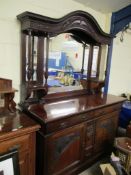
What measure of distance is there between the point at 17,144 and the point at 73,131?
66 cm

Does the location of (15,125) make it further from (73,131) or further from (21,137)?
(73,131)

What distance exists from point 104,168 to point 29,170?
0.91 metres

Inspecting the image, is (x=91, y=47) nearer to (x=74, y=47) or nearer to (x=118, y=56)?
(x=74, y=47)

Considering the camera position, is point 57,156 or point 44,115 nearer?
point 44,115

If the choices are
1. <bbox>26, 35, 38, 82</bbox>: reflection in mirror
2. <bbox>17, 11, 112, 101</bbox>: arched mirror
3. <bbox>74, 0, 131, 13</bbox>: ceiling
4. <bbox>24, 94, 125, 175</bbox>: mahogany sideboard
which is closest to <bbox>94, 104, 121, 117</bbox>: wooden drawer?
<bbox>24, 94, 125, 175</bbox>: mahogany sideboard

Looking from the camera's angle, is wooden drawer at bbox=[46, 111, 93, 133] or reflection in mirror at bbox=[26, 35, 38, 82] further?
reflection in mirror at bbox=[26, 35, 38, 82]

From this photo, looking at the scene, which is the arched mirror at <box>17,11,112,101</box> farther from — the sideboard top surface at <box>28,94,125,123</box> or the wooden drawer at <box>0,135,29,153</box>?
the wooden drawer at <box>0,135,29,153</box>

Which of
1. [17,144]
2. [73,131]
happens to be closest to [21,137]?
[17,144]

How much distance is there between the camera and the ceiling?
2.21 meters

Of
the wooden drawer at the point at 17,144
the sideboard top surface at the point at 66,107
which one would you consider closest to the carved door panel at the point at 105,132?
the sideboard top surface at the point at 66,107

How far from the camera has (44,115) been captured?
156 cm

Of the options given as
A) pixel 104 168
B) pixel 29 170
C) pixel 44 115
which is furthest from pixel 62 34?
pixel 104 168

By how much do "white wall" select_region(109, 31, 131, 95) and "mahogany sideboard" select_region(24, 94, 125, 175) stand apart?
870 mm

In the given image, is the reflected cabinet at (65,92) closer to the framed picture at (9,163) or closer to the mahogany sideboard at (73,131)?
the mahogany sideboard at (73,131)
